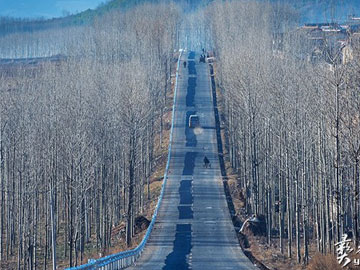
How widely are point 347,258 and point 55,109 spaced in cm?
3188

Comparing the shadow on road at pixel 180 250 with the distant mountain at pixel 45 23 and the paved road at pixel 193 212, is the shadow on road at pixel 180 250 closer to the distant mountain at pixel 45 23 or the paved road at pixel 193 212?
the paved road at pixel 193 212

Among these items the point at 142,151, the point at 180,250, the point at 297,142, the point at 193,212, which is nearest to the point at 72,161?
the point at 180,250

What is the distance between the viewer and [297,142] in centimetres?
3669

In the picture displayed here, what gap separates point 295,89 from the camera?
39969 millimetres

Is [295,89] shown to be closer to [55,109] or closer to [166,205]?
[166,205]

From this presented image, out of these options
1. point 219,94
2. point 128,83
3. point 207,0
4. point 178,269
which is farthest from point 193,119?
point 207,0

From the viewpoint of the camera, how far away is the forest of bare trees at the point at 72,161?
4084 cm

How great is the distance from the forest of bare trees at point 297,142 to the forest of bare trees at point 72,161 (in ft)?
24.4

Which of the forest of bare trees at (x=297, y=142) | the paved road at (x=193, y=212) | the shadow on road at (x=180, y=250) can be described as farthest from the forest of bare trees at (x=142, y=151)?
the shadow on road at (x=180, y=250)

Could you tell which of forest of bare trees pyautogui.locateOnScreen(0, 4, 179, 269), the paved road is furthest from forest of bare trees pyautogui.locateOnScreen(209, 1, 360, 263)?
forest of bare trees pyautogui.locateOnScreen(0, 4, 179, 269)

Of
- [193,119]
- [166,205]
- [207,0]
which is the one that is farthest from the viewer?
[207,0]

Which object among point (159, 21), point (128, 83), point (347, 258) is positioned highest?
point (159, 21)

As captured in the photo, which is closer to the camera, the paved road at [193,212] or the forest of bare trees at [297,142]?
the forest of bare trees at [297,142]

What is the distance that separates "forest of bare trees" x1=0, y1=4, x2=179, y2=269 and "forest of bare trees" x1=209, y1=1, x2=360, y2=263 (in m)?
7.42
